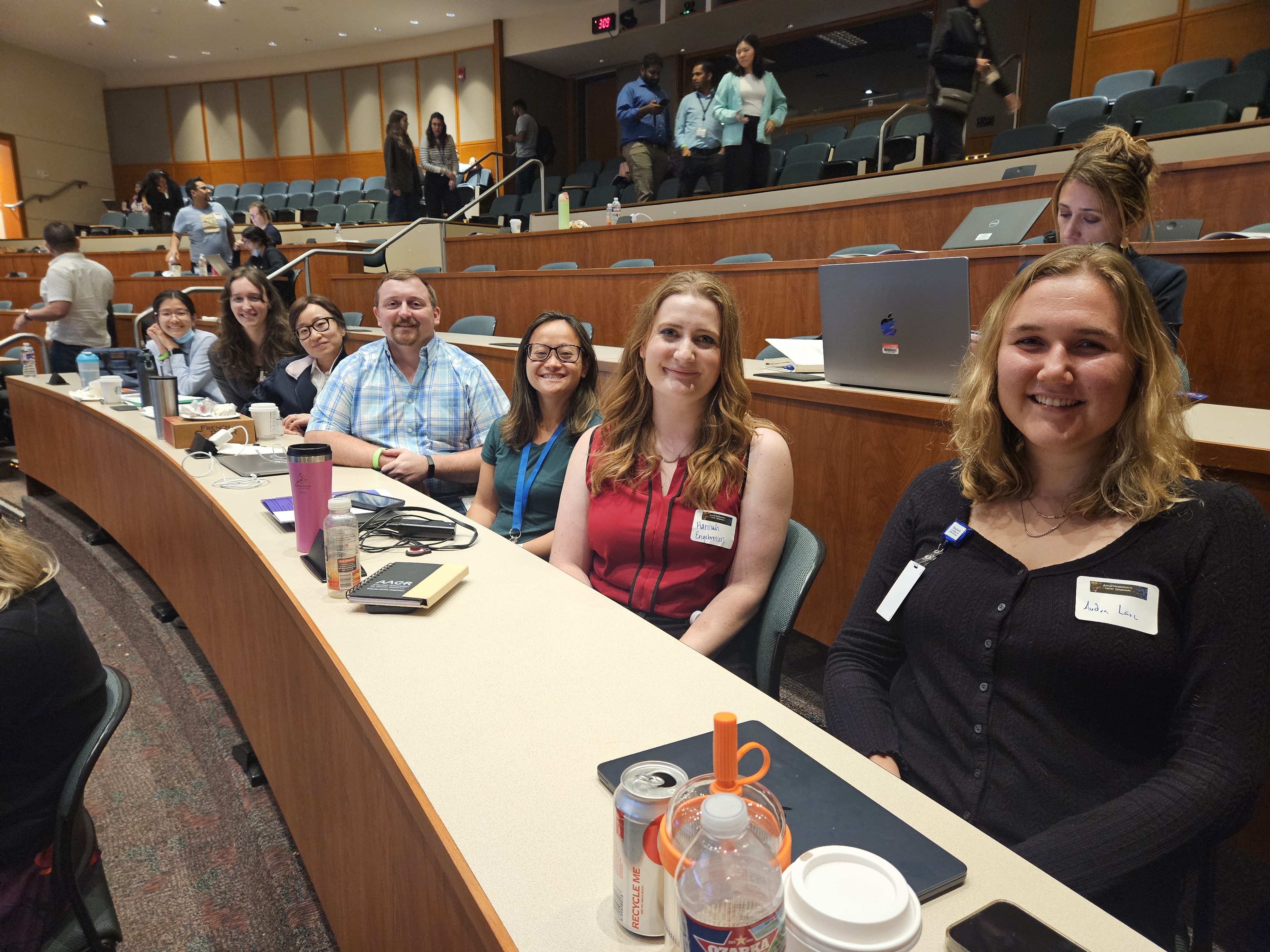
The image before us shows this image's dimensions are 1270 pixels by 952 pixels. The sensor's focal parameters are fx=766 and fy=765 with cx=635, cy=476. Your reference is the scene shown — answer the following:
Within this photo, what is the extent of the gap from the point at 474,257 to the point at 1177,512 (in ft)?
23.0

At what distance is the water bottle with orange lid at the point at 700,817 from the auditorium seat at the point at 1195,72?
26.2ft

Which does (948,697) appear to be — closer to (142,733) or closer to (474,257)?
(142,733)

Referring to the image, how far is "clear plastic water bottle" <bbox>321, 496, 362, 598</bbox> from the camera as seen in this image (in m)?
1.27

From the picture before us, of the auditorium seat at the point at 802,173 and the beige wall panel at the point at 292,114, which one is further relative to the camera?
the beige wall panel at the point at 292,114

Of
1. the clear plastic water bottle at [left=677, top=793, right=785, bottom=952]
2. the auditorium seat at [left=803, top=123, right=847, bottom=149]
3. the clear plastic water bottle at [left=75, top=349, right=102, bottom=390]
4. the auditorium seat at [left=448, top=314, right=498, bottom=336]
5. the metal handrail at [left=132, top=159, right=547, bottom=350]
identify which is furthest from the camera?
the auditorium seat at [left=803, top=123, right=847, bottom=149]

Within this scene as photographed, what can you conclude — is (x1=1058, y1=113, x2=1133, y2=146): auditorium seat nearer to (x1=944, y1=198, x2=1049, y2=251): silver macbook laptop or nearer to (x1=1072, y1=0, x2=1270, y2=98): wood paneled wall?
(x1=944, y1=198, x2=1049, y2=251): silver macbook laptop

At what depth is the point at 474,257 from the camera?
7.27 meters

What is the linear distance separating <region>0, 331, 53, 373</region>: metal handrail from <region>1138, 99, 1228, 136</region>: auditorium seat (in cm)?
695

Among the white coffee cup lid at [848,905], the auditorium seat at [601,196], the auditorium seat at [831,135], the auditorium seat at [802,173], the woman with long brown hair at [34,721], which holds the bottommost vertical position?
the woman with long brown hair at [34,721]

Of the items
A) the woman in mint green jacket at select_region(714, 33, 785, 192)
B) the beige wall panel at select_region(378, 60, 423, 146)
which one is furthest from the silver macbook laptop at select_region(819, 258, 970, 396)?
the beige wall panel at select_region(378, 60, 423, 146)

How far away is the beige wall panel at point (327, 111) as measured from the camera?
42.5 ft

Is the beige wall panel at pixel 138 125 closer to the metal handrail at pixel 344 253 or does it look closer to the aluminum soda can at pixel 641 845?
the metal handrail at pixel 344 253

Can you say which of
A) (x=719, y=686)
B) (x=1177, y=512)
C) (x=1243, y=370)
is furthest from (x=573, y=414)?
(x=1243, y=370)

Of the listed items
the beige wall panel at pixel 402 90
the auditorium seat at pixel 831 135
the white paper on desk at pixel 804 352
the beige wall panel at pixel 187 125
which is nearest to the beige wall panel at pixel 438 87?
the beige wall panel at pixel 402 90
